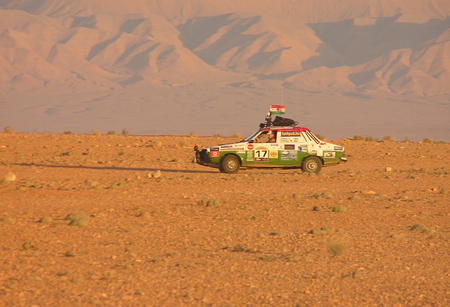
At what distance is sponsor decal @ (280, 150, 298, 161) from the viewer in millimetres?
20609

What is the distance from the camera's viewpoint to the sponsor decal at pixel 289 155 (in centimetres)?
2061

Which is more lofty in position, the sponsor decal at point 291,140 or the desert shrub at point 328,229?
the sponsor decal at point 291,140

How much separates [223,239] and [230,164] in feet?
32.0

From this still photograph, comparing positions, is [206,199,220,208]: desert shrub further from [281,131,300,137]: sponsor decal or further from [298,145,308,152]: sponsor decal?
[298,145,308,152]: sponsor decal

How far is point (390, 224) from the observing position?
42.2 feet

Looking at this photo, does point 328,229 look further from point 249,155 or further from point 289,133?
point 289,133

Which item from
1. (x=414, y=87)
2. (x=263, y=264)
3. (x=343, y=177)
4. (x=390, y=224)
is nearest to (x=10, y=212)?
(x=263, y=264)

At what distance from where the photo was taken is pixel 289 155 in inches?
814

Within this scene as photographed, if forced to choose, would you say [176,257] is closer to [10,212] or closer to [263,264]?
[263,264]

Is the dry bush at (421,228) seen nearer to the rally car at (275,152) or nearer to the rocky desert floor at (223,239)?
the rocky desert floor at (223,239)

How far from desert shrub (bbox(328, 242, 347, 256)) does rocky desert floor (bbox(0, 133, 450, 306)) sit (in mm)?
23

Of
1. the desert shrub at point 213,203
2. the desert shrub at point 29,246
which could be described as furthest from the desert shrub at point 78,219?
the desert shrub at point 213,203

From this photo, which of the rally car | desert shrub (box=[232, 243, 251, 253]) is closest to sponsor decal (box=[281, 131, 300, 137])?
the rally car

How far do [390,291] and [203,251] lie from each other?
9.78ft
